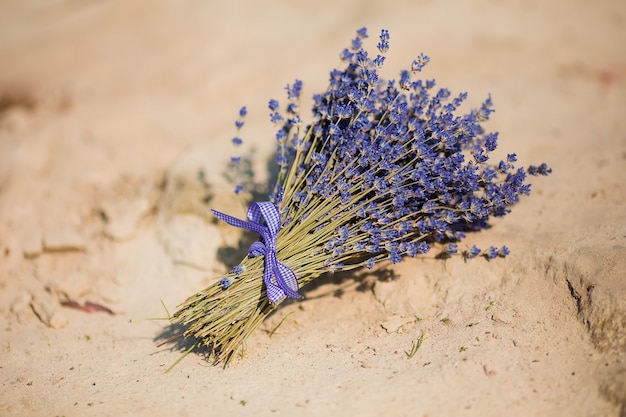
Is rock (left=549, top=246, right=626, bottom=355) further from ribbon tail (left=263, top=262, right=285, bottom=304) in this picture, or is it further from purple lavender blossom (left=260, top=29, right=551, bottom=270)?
ribbon tail (left=263, top=262, right=285, bottom=304)

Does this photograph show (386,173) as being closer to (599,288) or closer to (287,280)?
(287,280)

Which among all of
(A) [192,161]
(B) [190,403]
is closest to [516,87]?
(A) [192,161]

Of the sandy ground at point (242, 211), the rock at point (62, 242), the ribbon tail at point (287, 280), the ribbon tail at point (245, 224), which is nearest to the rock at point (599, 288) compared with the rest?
the sandy ground at point (242, 211)

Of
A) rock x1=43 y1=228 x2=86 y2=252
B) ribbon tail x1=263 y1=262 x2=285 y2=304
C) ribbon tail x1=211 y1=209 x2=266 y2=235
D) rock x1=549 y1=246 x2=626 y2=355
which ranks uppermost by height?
rock x1=43 y1=228 x2=86 y2=252

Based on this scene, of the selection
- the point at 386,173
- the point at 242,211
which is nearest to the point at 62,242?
the point at 242,211

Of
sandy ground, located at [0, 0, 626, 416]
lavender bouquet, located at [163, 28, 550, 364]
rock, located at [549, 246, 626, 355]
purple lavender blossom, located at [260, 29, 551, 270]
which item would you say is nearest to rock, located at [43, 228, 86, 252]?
sandy ground, located at [0, 0, 626, 416]

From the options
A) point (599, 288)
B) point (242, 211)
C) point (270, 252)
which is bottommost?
point (599, 288)
